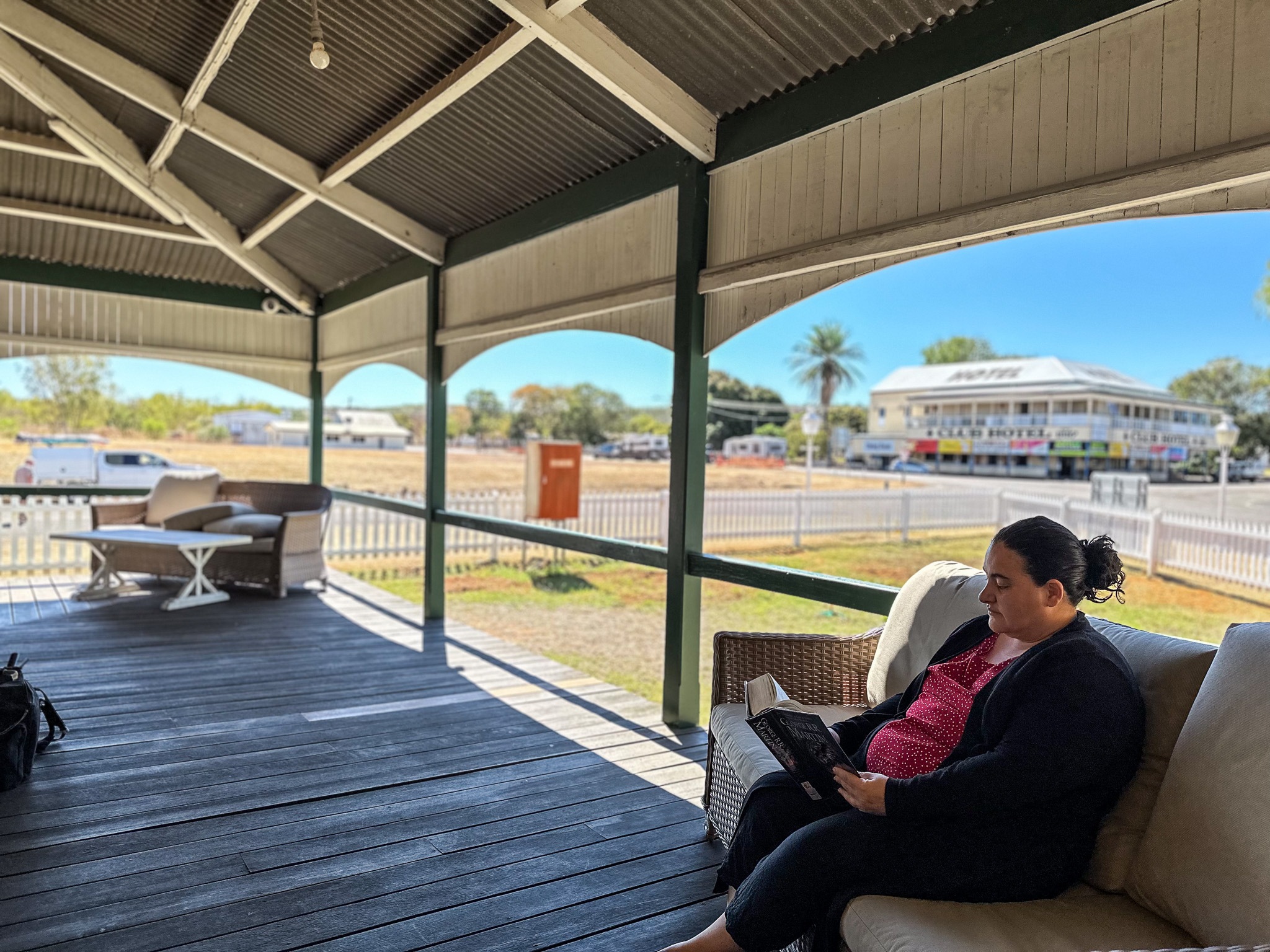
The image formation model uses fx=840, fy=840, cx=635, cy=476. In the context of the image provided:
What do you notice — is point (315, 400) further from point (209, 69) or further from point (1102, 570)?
point (1102, 570)

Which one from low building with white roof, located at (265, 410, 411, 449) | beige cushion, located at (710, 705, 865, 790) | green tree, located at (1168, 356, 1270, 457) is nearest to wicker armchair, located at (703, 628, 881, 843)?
beige cushion, located at (710, 705, 865, 790)

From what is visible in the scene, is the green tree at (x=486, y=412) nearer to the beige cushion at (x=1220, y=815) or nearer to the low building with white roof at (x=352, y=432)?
the low building with white roof at (x=352, y=432)

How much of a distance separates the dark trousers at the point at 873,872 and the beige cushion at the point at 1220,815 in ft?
0.56

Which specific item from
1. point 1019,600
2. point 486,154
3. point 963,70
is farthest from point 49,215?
point 1019,600

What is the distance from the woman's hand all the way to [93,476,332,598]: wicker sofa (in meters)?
6.37

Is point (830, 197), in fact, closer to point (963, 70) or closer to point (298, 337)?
point (963, 70)

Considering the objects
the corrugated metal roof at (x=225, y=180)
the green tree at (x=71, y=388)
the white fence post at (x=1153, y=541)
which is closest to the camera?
the corrugated metal roof at (x=225, y=180)

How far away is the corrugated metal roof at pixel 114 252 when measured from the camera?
750 cm

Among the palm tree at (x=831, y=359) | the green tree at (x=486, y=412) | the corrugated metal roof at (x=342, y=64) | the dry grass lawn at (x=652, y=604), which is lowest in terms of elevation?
the dry grass lawn at (x=652, y=604)

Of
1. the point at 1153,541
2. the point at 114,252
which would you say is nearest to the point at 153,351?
the point at 114,252

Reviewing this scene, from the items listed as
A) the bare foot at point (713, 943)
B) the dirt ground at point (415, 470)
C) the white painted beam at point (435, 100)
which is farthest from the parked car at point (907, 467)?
the bare foot at point (713, 943)

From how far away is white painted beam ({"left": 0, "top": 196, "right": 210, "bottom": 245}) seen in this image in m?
6.73

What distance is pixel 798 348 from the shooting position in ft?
106

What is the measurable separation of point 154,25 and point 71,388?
18063 millimetres
